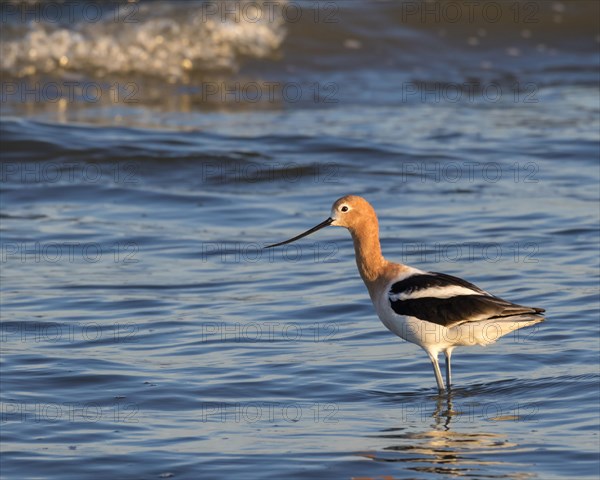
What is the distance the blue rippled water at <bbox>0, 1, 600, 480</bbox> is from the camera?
705cm

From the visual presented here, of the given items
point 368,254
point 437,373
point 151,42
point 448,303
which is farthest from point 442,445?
point 151,42

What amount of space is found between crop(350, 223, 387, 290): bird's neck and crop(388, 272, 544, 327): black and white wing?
0.40 metres

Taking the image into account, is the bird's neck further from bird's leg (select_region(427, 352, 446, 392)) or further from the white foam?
the white foam

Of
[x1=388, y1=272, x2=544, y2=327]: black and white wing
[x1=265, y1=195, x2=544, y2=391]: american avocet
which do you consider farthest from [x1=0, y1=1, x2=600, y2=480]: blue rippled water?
[x1=388, y1=272, x2=544, y2=327]: black and white wing

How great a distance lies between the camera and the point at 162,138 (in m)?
15.4

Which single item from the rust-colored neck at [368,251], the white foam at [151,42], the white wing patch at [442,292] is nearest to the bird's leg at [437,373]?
the white wing patch at [442,292]

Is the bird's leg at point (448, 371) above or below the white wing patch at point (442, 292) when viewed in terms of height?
below

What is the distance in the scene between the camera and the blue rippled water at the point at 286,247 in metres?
7.05

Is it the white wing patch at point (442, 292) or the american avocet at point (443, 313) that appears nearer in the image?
the american avocet at point (443, 313)

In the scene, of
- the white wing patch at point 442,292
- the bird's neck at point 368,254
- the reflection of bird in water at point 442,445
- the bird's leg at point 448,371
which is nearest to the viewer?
the reflection of bird in water at point 442,445

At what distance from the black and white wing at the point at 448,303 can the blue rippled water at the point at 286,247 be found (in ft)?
1.65

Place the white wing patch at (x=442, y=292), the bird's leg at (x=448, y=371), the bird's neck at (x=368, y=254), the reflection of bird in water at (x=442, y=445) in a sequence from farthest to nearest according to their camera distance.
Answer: the bird's neck at (x=368, y=254)
the bird's leg at (x=448, y=371)
the white wing patch at (x=442, y=292)
the reflection of bird in water at (x=442, y=445)

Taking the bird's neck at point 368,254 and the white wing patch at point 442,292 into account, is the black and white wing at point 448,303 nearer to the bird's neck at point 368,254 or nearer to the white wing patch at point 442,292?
the white wing patch at point 442,292

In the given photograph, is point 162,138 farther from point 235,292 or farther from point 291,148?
point 235,292
